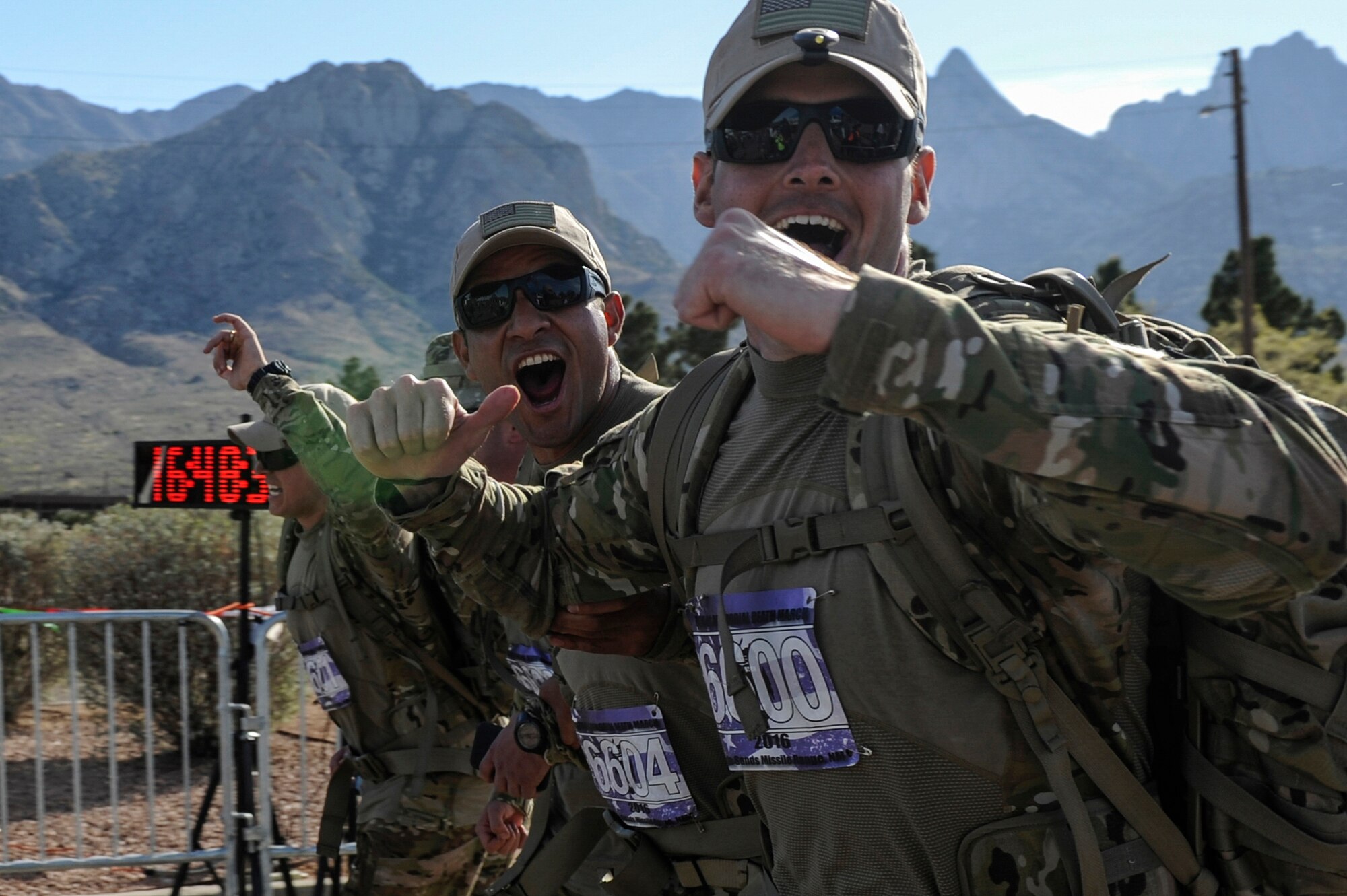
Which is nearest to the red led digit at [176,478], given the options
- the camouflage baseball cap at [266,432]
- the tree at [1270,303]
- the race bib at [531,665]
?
the camouflage baseball cap at [266,432]

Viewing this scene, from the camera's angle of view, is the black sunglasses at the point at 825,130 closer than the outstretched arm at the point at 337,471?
Yes

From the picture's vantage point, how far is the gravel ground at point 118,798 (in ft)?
23.6

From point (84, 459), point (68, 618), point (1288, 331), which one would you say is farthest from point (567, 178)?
point (68, 618)

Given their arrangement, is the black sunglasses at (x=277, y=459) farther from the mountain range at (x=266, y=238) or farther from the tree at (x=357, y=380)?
the mountain range at (x=266, y=238)

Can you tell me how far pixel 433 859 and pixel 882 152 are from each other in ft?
10.5

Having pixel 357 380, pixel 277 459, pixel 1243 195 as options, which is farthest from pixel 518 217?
pixel 357 380

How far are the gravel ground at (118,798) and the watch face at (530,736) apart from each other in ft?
12.1

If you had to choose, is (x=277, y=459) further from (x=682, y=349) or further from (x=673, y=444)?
(x=682, y=349)

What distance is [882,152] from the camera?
7.06 feet

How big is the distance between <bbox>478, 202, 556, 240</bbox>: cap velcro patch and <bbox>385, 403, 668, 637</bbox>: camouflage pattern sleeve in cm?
114

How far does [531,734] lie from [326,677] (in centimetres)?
155

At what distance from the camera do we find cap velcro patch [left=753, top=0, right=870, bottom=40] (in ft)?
6.82

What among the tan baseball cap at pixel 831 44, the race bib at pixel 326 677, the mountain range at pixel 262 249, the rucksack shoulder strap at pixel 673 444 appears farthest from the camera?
the mountain range at pixel 262 249

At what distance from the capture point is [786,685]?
6.25 ft
